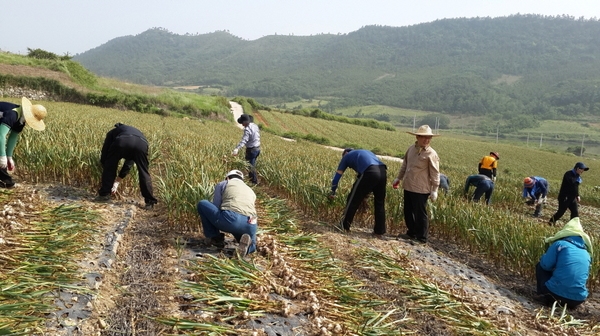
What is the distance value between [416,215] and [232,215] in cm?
337

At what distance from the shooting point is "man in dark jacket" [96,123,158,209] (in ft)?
18.0

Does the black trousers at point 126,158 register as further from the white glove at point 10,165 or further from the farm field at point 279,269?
the white glove at point 10,165

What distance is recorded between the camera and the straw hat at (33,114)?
5.10 m

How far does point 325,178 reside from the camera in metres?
8.20

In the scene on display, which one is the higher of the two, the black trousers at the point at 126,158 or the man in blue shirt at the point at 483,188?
the black trousers at the point at 126,158

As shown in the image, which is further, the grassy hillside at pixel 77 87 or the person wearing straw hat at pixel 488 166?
the grassy hillside at pixel 77 87

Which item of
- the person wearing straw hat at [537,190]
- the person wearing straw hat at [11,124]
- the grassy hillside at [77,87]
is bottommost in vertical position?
the person wearing straw hat at [537,190]

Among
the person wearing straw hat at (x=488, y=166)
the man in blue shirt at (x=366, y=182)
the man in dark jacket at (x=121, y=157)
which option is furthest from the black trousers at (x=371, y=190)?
the person wearing straw hat at (x=488, y=166)

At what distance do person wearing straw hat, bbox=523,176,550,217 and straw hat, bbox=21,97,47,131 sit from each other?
37.4 feet

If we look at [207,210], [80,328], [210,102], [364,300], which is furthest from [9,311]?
[210,102]

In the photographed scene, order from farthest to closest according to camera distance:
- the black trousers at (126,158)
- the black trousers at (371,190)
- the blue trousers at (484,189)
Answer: the blue trousers at (484,189) < the black trousers at (371,190) < the black trousers at (126,158)

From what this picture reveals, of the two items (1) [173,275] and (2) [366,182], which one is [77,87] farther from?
(1) [173,275]

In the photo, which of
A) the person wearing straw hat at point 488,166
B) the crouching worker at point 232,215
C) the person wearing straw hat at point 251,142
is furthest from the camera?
the person wearing straw hat at point 488,166

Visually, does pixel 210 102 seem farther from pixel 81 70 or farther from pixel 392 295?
pixel 392 295
